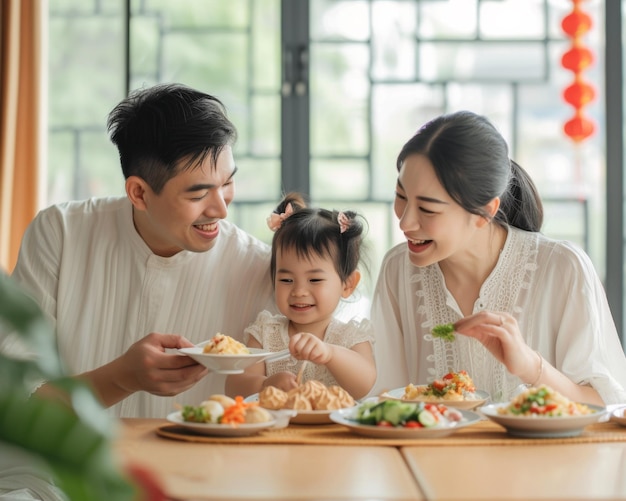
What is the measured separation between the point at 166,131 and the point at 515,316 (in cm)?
100

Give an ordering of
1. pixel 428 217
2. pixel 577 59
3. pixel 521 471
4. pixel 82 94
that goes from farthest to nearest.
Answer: pixel 82 94, pixel 577 59, pixel 428 217, pixel 521 471

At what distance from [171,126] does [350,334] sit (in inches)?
27.7

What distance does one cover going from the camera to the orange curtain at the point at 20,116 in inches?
148

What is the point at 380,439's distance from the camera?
1.58m

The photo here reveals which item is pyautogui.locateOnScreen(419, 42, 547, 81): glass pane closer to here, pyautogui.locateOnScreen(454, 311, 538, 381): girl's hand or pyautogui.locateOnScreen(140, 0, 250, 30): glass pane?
pyautogui.locateOnScreen(140, 0, 250, 30): glass pane

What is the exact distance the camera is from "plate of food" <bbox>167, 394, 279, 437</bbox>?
1.56 m

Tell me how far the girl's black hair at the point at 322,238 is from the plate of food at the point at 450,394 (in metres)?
0.51

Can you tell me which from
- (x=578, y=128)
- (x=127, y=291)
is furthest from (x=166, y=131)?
(x=578, y=128)

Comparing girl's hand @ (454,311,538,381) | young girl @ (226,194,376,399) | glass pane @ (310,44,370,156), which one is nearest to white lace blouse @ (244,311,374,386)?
→ young girl @ (226,194,376,399)

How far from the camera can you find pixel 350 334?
91.4 inches

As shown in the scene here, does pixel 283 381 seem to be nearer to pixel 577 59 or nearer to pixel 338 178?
pixel 338 178

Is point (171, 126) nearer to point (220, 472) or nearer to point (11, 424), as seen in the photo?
point (220, 472)

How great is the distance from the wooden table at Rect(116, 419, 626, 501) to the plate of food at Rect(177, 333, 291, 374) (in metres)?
0.18

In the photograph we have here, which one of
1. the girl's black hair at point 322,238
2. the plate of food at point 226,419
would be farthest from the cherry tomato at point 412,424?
the girl's black hair at point 322,238
